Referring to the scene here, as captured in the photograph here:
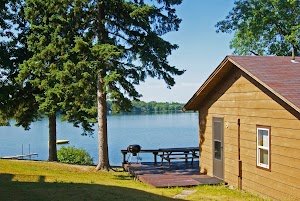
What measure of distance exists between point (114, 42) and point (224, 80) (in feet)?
18.7

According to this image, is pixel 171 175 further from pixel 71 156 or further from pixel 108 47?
pixel 71 156

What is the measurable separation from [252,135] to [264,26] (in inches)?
594

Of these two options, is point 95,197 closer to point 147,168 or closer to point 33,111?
point 147,168

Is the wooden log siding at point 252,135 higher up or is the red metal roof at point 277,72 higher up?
the red metal roof at point 277,72

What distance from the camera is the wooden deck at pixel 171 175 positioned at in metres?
12.3

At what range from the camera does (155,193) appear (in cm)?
1055

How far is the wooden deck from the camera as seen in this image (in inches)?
486

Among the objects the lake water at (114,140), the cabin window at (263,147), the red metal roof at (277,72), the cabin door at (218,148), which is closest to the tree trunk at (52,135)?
the lake water at (114,140)

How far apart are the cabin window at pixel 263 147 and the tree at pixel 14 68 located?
1453 centimetres

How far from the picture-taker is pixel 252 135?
10.9 metres

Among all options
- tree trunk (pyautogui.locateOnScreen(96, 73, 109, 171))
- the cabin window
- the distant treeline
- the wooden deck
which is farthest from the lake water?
the distant treeline

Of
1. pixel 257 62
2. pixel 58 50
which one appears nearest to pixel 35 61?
pixel 58 50

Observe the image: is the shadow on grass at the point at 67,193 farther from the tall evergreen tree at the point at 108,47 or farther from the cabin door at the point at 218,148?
the tall evergreen tree at the point at 108,47

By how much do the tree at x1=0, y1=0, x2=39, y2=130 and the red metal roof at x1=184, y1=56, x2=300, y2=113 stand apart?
12.1m
